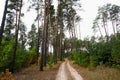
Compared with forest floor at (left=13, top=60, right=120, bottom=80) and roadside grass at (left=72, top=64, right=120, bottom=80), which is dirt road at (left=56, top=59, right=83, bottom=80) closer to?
forest floor at (left=13, top=60, right=120, bottom=80)

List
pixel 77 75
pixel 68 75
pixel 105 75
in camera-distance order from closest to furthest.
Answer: pixel 105 75, pixel 77 75, pixel 68 75

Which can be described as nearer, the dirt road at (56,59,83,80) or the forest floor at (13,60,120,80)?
the forest floor at (13,60,120,80)

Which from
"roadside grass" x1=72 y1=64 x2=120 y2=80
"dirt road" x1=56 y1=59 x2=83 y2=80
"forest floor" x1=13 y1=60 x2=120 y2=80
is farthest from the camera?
"dirt road" x1=56 y1=59 x2=83 y2=80

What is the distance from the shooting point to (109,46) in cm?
1964

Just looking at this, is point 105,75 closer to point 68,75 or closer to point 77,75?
point 77,75

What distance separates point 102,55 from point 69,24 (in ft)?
94.9

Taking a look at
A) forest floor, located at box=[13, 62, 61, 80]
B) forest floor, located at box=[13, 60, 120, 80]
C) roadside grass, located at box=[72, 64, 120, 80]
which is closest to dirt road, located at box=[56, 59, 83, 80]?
forest floor, located at box=[13, 60, 120, 80]

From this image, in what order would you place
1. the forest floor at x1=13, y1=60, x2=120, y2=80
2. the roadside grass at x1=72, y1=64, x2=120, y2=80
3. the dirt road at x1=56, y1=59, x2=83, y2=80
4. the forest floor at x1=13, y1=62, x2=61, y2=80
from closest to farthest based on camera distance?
the roadside grass at x1=72, y1=64, x2=120, y2=80 < the forest floor at x1=13, y1=60, x2=120, y2=80 < the dirt road at x1=56, y1=59, x2=83, y2=80 < the forest floor at x1=13, y1=62, x2=61, y2=80

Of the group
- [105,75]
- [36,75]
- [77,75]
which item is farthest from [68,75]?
[105,75]

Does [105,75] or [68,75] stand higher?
[105,75]

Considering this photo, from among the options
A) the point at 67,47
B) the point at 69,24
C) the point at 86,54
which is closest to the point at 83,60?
the point at 86,54

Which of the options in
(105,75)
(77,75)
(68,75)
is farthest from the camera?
(68,75)

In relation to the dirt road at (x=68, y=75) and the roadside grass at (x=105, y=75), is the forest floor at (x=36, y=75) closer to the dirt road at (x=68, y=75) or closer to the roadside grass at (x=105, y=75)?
the dirt road at (x=68, y=75)

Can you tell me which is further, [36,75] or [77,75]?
[36,75]
